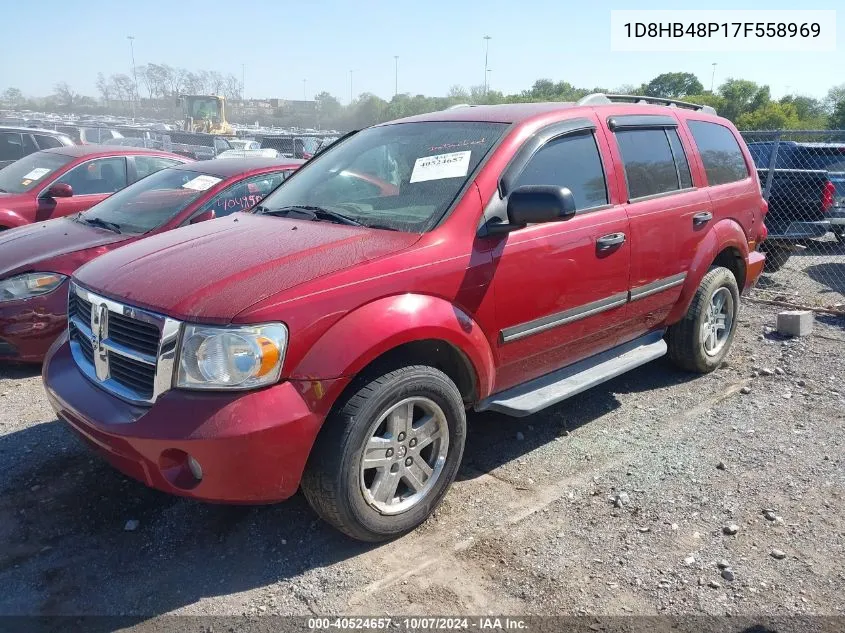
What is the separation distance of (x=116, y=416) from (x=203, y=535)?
0.75m

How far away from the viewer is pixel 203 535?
10.2 ft

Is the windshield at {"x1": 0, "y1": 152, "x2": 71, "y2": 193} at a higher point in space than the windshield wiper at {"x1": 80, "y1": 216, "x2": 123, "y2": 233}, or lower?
higher

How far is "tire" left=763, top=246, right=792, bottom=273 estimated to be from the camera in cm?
875

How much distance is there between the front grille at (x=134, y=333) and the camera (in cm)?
272

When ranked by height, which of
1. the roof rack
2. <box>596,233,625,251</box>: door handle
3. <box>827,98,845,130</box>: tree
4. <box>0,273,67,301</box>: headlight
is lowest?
<box>0,273,67,301</box>: headlight

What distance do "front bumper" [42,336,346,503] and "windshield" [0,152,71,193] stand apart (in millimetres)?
5387

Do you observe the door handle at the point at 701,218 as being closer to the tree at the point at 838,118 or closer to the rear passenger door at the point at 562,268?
the rear passenger door at the point at 562,268

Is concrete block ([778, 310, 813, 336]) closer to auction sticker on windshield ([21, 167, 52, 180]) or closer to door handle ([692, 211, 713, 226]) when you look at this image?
door handle ([692, 211, 713, 226])

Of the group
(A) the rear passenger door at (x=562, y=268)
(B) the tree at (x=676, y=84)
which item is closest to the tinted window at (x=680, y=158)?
(A) the rear passenger door at (x=562, y=268)

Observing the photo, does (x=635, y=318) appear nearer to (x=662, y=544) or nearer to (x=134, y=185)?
(x=662, y=544)

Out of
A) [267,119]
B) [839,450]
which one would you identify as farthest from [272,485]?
[267,119]

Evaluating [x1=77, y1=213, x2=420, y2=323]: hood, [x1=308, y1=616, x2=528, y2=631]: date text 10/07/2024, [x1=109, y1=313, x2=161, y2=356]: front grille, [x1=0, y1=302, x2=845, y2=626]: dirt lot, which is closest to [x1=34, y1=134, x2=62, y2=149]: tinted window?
[x1=0, y1=302, x2=845, y2=626]: dirt lot

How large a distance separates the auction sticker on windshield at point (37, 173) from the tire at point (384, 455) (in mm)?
5992

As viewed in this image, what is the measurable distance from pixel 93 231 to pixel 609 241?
4.01 metres
